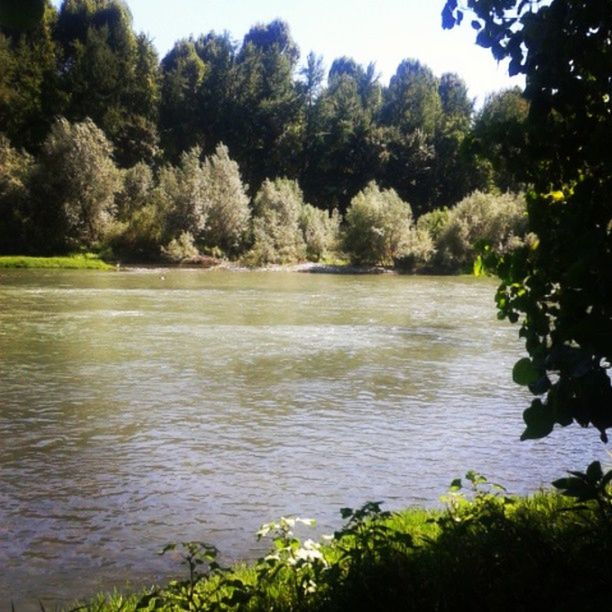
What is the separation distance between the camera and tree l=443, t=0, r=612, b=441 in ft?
9.62

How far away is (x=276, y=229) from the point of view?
212 feet

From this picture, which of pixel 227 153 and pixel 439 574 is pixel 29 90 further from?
pixel 439 574

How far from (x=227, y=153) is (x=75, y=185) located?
19.2 m

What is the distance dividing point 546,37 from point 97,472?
23.1 feet

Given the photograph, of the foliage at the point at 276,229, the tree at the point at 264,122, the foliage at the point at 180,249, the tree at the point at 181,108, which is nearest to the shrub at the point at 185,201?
the foliage at the point at 180,249

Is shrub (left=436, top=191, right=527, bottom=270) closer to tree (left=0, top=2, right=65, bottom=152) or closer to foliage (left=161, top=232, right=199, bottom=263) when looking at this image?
foliage (left=161, top=232, right=199, bottom=263)

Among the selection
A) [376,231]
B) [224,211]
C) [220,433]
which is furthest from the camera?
[224,211]

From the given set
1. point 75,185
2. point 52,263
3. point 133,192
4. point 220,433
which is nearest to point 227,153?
A: point 133,192

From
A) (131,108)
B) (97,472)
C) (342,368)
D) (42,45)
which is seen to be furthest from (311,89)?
(97,472)

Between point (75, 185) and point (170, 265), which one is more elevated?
point (75, 185)

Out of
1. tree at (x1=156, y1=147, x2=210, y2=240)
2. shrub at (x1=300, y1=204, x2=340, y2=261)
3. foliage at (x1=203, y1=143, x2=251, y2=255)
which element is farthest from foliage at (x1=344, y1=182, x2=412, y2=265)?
tree at (x1=156, y1=147, x2=210, y2=240)

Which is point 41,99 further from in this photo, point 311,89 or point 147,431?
point 147,431

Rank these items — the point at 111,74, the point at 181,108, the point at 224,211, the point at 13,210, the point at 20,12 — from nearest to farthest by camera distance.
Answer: the point at 20,12 < the point at 13,210 < the point at 224,211 < the point at 111,74 < the point at 181,108

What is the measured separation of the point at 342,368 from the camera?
53.6ft
